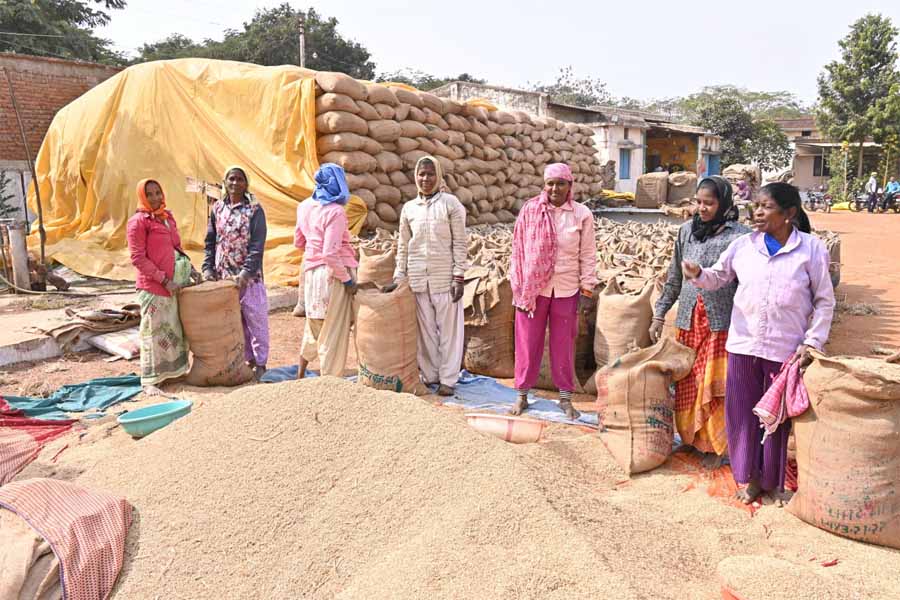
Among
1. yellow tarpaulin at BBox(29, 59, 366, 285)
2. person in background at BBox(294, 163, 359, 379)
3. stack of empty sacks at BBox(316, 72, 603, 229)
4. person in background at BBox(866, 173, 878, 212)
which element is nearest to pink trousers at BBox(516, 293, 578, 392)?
person in background at BBox(294, 163, 359, 379)

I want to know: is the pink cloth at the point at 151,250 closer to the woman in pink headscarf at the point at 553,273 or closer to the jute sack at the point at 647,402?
the woman in pink headscarf at the point at 553,273

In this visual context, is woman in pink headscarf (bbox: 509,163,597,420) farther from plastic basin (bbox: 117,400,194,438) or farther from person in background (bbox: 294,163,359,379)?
plastic basin (bbox: 117,400,194,438)

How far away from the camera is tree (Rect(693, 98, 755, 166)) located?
27.5m

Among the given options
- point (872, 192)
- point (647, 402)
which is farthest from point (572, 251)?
point (872, 192)

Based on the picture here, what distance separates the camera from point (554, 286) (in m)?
3.70

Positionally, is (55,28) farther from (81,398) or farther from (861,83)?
(861,83)

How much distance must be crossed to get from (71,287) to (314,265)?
4.75 m

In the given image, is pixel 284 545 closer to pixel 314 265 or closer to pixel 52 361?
pixel 314 265

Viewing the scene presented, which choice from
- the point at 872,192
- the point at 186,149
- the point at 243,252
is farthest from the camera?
the point at 872,192

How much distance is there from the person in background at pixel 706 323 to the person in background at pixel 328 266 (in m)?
1.96

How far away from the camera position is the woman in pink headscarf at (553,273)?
3623 mm

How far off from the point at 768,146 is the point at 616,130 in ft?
36.0

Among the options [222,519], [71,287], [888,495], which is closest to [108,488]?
[222,519]

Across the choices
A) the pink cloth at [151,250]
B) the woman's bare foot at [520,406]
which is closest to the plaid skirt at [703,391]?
the woman's bare foot at [520,406]
